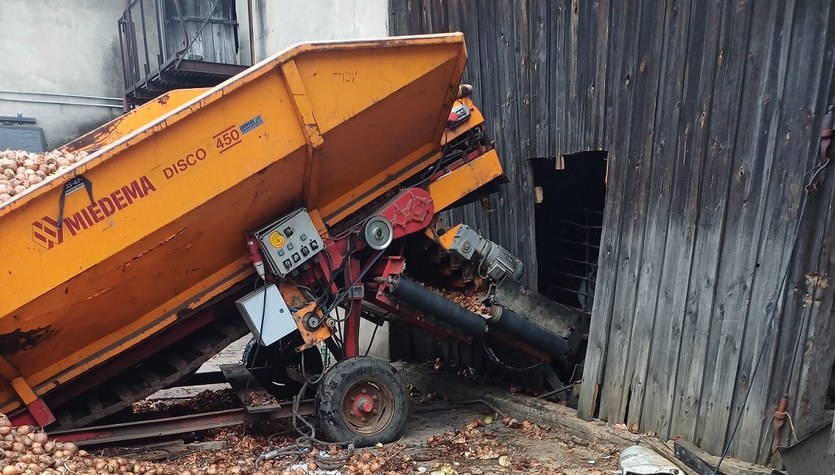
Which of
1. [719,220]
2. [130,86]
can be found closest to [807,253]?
[719,220]

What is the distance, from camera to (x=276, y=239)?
164 inches

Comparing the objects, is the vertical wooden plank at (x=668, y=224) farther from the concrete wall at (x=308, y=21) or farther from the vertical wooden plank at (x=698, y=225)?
the concrete wall at (x=308, y=21)

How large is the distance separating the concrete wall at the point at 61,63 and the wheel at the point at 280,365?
912 centimetres

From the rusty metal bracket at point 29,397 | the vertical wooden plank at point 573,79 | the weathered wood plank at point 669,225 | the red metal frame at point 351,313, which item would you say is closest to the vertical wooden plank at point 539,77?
the vertical wooden plank at point 573,79

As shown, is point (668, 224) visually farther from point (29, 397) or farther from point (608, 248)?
point (29, 397)

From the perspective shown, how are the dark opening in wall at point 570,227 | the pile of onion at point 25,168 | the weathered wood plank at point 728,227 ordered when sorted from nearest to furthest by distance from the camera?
1. the weathered wood plank at point 728,227
2. the pile of onion at point 25,168
3. the dark opening in wall at point 570,227

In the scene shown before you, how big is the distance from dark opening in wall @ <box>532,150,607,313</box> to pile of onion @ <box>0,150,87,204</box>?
13.0 ft

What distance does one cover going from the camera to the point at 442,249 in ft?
15.9

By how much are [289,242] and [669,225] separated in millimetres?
2654

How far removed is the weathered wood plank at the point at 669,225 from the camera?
12.9ft

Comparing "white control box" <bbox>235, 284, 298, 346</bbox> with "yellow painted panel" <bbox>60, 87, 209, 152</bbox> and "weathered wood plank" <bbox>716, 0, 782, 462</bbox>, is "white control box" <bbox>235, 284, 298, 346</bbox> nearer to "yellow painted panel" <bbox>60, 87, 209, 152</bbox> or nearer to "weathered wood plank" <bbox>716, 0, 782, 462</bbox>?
"yellow painted panel" <bbox>60, 87, 209, 152</bbox>

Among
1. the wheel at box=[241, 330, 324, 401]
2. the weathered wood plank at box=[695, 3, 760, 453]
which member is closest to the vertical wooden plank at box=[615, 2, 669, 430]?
the weathered wood plank at box=[695, 3, 760, 453]

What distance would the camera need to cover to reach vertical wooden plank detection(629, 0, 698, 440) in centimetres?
392

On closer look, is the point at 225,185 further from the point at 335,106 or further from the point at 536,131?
the point at 536,131
